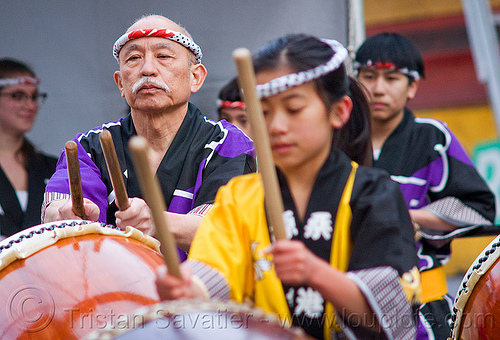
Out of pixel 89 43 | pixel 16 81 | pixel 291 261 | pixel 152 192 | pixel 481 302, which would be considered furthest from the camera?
pixel 89 43

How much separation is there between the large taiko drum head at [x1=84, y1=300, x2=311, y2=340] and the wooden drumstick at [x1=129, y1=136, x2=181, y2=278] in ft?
0.22

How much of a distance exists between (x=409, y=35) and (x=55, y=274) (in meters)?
4.50

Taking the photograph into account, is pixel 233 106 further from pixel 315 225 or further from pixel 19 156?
pixel 315 225

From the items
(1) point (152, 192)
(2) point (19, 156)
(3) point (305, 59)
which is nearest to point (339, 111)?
(3) point (305, 59)

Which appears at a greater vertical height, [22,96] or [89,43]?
[89,43]

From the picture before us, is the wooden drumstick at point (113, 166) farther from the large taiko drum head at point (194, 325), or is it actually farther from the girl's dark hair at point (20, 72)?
the girl's dark hair at point (20, 72)

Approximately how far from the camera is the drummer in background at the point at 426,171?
8.29ft

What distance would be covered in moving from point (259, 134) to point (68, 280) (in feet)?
2.28

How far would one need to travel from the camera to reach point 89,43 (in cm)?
376

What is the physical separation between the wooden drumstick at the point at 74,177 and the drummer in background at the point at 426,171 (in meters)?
1.22

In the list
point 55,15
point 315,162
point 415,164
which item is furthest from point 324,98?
point 55,15

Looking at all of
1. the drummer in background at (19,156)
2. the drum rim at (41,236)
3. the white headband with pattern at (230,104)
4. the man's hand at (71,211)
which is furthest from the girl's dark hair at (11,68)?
the drum rim at (41,236)
